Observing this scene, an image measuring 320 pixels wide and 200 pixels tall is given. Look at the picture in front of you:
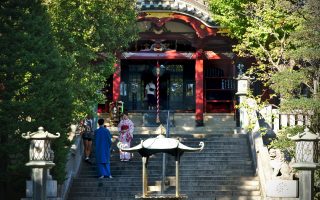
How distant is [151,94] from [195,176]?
512 inches

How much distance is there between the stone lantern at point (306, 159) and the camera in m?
22.2

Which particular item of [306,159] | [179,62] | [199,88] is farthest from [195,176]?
[179,62]

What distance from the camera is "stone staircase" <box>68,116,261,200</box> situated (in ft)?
83.9

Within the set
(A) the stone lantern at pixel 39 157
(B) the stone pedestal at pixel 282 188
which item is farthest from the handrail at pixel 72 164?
(B) the stone pedestal at pixel 282 188

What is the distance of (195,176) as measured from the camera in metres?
26.8

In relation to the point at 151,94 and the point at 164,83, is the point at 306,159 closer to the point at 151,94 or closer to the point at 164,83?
the point at 151,94

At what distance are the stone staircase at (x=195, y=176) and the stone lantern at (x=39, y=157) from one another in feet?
10.2

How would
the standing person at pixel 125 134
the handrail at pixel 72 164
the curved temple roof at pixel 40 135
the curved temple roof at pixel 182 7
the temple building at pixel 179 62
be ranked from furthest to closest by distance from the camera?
the temple building at pixel 179 62 → the curved temple roof at pixel 182 7 → the standing person at pixel 125 134 → the handrail at pixel 72 164 → the curved temple roof at pixel 40 135

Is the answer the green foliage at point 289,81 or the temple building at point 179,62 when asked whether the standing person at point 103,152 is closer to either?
the green foliage at point 289,81

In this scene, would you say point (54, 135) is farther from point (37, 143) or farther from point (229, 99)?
point (229, 99)

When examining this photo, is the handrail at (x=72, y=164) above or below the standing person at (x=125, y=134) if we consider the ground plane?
below

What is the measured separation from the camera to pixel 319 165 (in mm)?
22438

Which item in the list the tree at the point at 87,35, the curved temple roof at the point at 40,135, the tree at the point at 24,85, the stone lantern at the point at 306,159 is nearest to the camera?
the curved temple roof at the point at 40,135

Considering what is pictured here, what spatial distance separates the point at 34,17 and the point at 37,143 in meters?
3.25
